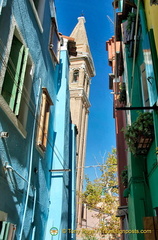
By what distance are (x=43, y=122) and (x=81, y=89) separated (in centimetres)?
3029

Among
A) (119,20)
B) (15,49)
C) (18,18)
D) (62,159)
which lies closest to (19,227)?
(62,159)

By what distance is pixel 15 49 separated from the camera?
484 cm

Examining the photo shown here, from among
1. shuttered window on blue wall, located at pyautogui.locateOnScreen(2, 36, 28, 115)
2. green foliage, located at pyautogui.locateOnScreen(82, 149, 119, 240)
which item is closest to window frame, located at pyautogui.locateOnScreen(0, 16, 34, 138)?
shuttered window on blue wall, located at pyautogui.locateOnScreen(2, 36, 28, 115)

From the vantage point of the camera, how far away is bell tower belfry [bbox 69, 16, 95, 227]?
34.0m

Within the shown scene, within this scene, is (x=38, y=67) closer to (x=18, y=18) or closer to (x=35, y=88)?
(x=35, y=88)

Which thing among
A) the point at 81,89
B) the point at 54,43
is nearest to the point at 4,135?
the point at 54,43

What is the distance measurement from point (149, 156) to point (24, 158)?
8.99ft

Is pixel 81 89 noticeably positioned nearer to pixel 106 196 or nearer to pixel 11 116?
pixel 106 196

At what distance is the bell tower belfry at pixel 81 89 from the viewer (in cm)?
3403

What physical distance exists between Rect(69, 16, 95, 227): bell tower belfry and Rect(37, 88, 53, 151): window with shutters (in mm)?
25716

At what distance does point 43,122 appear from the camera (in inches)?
241

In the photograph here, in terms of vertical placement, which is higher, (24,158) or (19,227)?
(24,158)

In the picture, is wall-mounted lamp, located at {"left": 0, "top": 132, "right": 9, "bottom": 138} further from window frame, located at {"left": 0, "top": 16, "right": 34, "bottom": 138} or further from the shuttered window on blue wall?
the shuttered window on blue wall

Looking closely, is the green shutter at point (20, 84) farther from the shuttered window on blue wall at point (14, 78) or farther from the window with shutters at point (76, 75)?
the window with shutters at point (76, 75)
